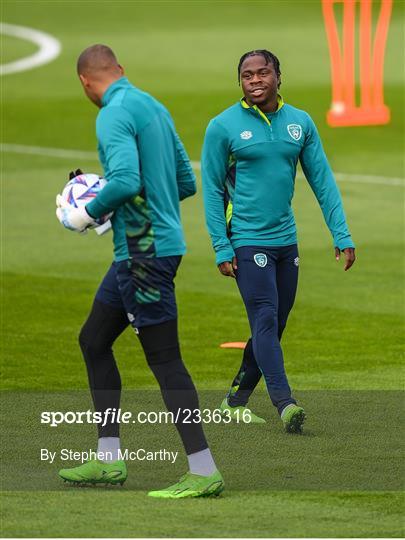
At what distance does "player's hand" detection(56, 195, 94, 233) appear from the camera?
7.79 metres

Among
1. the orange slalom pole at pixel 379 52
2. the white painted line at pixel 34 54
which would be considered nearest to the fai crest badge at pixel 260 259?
the orange slalom pole at pixel 379 52

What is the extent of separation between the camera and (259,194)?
9383mm

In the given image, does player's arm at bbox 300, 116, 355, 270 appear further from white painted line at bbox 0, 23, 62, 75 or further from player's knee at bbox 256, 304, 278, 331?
white painted line at bbox 0, 23, 62, 75

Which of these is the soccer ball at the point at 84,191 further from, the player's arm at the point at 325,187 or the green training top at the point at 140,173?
the player's arm at the point at 325,187

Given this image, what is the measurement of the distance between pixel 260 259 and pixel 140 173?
1.74 m

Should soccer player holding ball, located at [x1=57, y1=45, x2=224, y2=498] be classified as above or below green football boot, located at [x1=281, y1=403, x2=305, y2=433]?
above

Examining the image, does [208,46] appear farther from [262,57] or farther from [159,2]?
[262,57]

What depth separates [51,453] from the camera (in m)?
8.91

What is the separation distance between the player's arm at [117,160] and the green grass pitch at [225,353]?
148 cm

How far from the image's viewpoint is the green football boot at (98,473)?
26.7ft

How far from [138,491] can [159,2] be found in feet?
126

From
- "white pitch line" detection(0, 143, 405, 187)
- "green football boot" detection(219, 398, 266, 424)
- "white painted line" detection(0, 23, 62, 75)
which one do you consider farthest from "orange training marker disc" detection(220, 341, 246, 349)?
"white painted line" detection(0, 23, 62, 75)

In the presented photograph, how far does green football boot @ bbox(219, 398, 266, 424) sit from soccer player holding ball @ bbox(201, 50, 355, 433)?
386 mm

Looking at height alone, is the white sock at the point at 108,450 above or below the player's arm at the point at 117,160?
below
